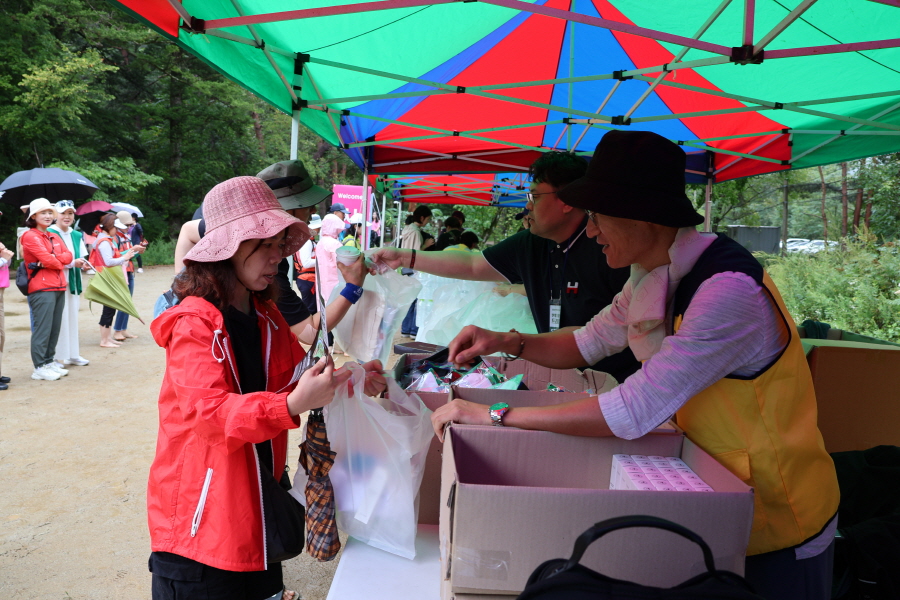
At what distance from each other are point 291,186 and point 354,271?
725 mm

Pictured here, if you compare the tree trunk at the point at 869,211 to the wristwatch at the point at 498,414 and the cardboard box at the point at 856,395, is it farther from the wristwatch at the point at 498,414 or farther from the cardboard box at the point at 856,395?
the wristwatch at the point at 498,414

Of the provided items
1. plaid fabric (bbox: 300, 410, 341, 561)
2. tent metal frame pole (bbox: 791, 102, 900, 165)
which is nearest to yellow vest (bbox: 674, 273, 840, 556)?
plaid fabric (bbox: 300, 410, 341, 561)

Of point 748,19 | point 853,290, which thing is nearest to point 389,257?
point 748,19

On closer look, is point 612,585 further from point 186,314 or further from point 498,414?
point 186,314

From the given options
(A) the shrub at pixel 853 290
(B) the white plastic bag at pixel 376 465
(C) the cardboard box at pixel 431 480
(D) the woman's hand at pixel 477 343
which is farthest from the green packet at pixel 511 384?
(A) the shrub at pixel 853 290

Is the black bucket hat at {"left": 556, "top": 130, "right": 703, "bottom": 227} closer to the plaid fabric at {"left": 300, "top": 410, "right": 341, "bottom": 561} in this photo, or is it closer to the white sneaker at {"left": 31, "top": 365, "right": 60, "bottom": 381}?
the plaid fabric at {"left": 300, "top": 410, "right": 341, "bottom": 561}

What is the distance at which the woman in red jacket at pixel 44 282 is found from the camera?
6242mm

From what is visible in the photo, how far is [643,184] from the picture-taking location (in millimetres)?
1298

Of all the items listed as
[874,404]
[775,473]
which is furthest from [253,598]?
[874,404]

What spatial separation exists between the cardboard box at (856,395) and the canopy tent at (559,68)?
1415 mm

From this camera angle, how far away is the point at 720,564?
1040mm

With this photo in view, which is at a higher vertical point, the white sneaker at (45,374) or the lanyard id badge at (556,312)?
the lanyard id badge at (556,312)

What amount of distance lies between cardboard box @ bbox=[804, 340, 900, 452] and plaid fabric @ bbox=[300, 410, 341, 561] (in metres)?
2.20

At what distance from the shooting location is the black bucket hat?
1.29 metres
